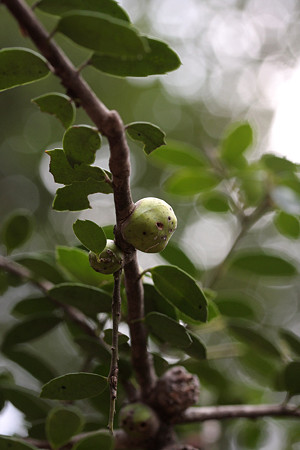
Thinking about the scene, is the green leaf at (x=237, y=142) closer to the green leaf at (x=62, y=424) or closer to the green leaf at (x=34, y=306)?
the green leaf at (x=34, y=306)

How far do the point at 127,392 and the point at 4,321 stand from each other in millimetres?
1623

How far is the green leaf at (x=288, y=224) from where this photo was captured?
41.8 inches

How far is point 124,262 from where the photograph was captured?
0.56 meters

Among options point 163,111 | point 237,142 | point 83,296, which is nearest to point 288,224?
point 237,142

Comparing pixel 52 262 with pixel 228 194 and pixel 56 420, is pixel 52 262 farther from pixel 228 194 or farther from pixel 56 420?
pixel 228 194

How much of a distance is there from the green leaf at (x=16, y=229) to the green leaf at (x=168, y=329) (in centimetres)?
39

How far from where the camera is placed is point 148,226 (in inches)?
20.2

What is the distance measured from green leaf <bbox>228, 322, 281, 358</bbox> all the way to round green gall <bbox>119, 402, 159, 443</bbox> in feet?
0.77

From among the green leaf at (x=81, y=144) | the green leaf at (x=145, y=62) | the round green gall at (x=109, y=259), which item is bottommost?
the round green gall at (x=109, y=259)

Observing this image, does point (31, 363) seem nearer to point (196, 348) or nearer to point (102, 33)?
point (196, 348)

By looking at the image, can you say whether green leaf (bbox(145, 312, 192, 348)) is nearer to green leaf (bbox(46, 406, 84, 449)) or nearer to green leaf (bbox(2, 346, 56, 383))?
green leaf (bbox(46, 406, 84, 449))

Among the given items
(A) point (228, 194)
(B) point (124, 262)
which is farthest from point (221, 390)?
(B) point (124, 262)

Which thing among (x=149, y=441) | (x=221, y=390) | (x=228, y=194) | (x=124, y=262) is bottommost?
(x=221, y=390)

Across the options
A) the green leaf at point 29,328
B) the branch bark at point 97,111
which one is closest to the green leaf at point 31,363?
the green leaf at point 29,328
